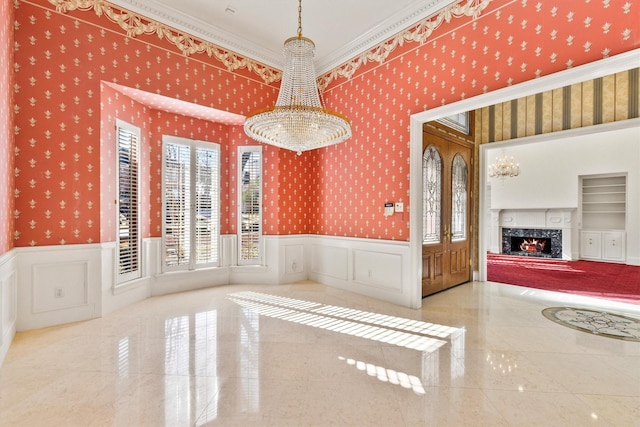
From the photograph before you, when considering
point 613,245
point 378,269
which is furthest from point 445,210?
point 613,245

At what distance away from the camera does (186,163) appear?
5168mm

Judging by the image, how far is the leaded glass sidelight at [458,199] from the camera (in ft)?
17.9

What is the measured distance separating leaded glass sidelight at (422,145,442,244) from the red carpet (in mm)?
2277

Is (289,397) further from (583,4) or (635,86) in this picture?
(635,86)

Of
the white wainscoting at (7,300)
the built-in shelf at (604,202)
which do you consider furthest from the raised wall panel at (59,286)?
the built-in shelf at (604,202)

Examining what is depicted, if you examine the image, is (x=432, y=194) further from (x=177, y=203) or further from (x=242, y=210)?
(x=177, y=203)

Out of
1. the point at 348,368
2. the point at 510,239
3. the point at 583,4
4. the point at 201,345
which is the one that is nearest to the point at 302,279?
the point at 201,345

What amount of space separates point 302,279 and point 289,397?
3.82 meters

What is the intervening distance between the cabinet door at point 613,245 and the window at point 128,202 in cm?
1186

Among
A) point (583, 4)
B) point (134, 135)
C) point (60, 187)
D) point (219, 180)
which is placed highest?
point (583, 4)

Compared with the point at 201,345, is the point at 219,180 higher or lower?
higher

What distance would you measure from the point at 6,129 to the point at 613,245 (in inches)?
509

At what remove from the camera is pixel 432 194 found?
16.4 feet

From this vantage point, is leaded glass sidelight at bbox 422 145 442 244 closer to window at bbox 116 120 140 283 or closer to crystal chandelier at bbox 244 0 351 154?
crystal chandelier at bbox 244 0 351 154
